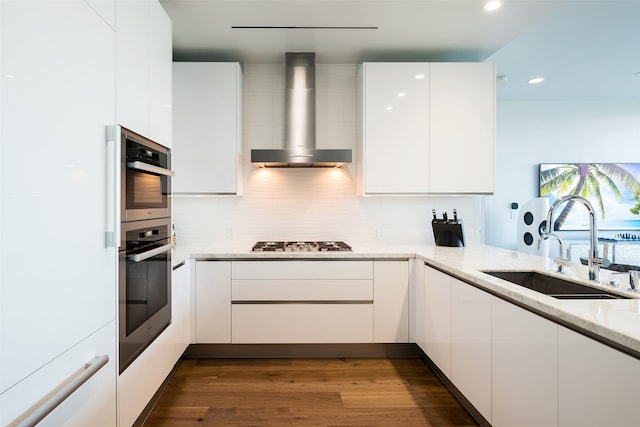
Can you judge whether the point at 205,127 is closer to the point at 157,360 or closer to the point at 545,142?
the point at 157,360

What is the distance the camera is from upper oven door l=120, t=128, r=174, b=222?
1.52m

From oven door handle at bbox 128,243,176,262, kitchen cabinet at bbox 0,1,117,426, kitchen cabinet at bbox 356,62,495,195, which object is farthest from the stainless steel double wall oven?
kitchen cabinet at bbox 356,62,495,195

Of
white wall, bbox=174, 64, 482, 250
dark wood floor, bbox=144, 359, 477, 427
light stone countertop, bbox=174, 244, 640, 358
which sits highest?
white wall, bbox=174, 64, 482, 250

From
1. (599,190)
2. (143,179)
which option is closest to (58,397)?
(143,179)

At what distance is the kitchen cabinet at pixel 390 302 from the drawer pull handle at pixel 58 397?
74.2 inches

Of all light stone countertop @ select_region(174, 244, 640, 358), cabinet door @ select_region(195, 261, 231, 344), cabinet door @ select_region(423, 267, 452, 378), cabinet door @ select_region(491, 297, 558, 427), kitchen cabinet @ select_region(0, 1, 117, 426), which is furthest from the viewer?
cabinet door @ select_region(195, 261, 231, 344)

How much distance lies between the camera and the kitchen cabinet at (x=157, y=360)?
161 cm

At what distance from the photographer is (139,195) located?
1661mm

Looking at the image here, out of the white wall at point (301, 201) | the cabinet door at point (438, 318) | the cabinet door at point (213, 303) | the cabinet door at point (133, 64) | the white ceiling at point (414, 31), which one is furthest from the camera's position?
the white wall at point (301, 201)

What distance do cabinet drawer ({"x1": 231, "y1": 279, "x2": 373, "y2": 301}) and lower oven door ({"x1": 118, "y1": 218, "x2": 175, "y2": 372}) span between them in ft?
2.17

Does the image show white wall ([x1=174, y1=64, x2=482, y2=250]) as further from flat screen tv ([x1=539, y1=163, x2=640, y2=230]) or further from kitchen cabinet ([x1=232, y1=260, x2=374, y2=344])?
flat screen tv ([x1=539, y1=163, x2=640, y2=230])

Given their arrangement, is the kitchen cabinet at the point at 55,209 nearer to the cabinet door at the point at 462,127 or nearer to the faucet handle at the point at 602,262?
the faucet handle at the point at 602,262

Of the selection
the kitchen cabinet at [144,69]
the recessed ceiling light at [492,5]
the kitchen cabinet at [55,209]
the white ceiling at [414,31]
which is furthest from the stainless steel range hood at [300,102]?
the kitchen cabinet at [55,209]

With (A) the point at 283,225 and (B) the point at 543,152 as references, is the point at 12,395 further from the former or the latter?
(B) the point at 543,152
